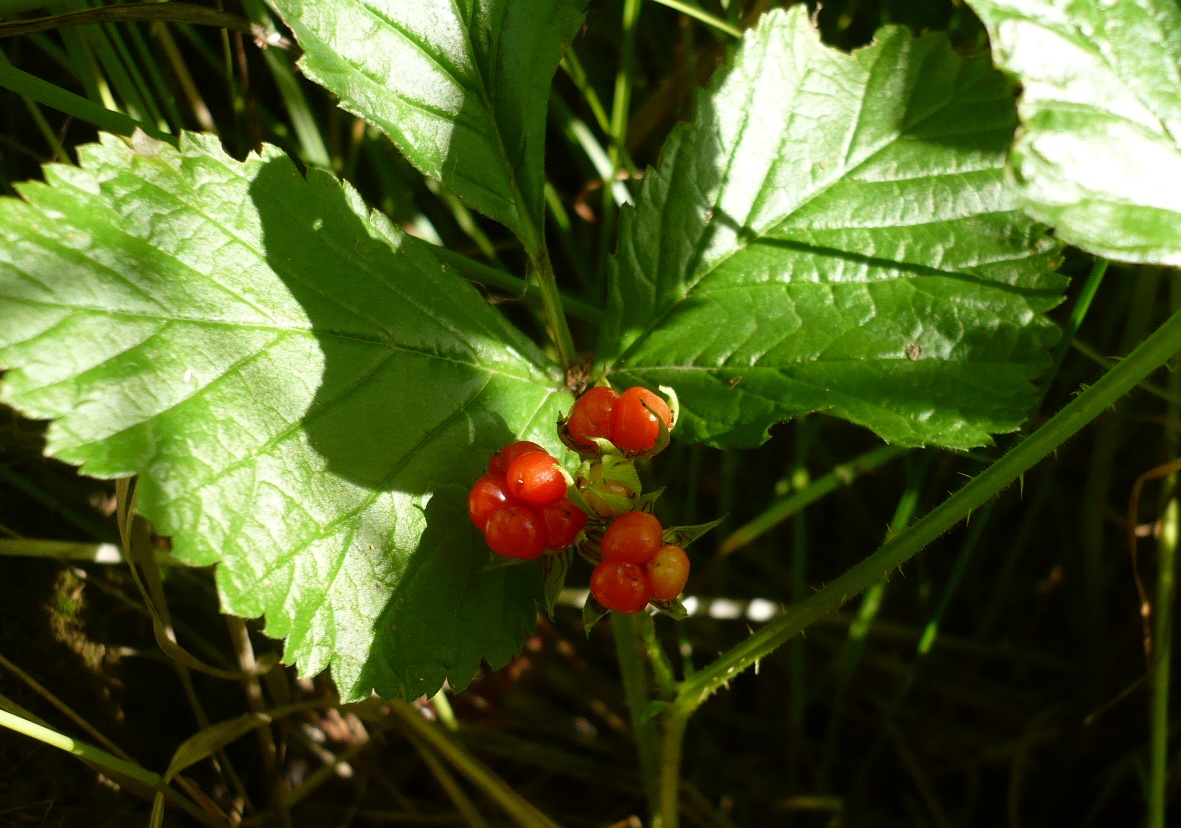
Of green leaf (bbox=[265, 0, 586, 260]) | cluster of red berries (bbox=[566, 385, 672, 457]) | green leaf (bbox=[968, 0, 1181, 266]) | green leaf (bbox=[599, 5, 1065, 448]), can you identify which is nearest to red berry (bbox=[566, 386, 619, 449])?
cluster of red berries (bbox=[566, 385, 672, 457])

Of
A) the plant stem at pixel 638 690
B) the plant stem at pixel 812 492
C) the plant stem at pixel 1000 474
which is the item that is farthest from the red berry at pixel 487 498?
the plant stem at pixel 812 492

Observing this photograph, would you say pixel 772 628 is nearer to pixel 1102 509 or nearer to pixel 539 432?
pixel 539 432

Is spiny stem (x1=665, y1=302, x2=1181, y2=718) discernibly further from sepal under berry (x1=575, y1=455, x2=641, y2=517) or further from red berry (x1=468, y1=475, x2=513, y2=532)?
red berry (x1=468, y1=475, x2=513, y2=532)

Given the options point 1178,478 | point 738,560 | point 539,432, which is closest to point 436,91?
point 539,432

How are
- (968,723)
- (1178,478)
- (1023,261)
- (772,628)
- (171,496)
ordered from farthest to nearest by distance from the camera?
(968,723), (1178,478), (1023,261), (772,628), (171,496)

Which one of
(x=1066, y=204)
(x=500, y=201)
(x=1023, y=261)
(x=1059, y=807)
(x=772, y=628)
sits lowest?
(x=1059, y=807)

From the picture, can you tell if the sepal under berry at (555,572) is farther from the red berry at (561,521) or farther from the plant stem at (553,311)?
the plant stem at (553,311)
